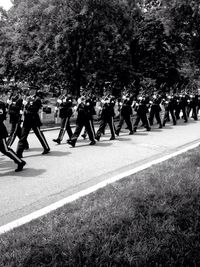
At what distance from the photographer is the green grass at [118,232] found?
3.28 m

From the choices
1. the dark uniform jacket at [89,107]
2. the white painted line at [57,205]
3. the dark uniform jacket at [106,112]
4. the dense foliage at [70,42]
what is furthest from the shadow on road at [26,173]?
the dense foliage at [70,42]

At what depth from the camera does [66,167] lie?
755 centimetres

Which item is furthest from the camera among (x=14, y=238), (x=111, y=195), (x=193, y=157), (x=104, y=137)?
(x=104, y=137)

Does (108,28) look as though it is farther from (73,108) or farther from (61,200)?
(61,200)

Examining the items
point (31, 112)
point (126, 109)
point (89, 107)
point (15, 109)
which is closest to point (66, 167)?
point (31, 112)

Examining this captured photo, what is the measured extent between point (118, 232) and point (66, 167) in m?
3.84

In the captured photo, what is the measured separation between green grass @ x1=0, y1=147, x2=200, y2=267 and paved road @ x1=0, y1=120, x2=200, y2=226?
0.85m

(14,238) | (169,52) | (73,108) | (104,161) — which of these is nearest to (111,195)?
(14,238)

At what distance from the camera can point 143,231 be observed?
3.86 meters

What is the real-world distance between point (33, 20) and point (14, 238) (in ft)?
46.7

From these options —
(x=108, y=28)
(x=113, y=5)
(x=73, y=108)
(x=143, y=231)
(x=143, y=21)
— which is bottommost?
(x=143, y=231)

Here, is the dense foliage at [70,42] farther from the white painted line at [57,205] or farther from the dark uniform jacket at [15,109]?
the white painted line at [57,205]

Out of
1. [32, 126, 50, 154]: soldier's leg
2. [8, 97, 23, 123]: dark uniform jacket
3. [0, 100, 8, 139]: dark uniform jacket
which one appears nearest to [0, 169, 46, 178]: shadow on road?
[0, 100, 8, 139]: dark uniform jacket

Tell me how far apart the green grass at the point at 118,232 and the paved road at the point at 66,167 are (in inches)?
33.3
